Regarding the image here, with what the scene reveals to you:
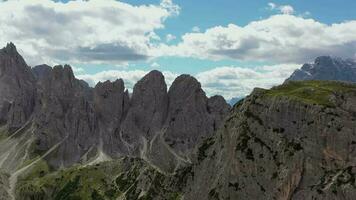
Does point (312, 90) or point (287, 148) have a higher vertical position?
point (312, 90)

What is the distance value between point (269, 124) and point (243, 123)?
979 centimetres

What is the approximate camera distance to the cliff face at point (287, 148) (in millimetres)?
147750

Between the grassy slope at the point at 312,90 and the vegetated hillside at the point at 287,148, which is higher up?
the grassy slope at the point at 312,90

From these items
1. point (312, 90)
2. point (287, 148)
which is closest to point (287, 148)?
point (287, 148)

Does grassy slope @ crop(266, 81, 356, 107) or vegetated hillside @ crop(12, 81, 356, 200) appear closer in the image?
vegetated hillside @ crop(12, 81, 356, 200)

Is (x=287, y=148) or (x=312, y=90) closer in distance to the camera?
(x=287, y=148)

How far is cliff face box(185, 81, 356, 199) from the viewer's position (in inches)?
5817

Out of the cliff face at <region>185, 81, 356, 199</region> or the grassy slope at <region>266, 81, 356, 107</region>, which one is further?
the grassy slope at <region>266, 81, 356, 107</region>

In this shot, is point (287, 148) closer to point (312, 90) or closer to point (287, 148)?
point (287, 148)

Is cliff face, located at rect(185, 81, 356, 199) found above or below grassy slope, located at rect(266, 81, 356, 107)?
below

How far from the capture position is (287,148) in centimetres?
15738

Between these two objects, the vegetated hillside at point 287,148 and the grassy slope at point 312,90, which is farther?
the grassy slope at point 312,90

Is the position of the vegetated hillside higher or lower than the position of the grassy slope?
lower

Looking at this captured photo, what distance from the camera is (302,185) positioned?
151 metres
